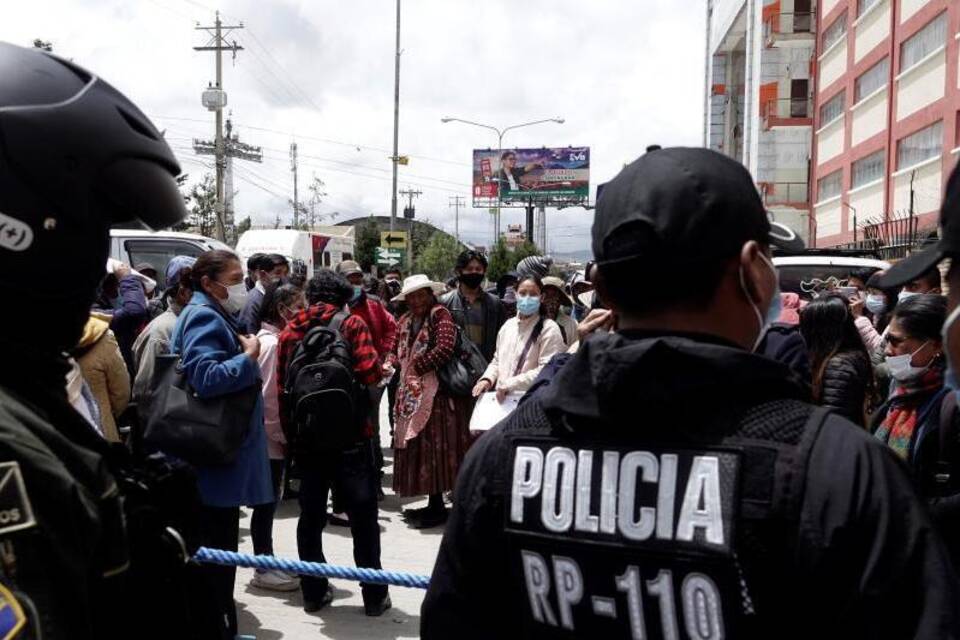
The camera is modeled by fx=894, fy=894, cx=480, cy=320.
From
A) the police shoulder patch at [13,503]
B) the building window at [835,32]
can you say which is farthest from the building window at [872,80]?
the police shoulder patch at [13,503]

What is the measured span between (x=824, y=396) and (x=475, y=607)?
132 inches

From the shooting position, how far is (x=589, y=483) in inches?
57.4

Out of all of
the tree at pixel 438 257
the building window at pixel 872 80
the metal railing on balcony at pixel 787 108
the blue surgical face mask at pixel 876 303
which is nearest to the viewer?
the blue surgical face mask at pixel 876 303

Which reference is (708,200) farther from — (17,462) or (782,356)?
(782,356)

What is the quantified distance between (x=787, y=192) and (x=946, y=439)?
41594mm

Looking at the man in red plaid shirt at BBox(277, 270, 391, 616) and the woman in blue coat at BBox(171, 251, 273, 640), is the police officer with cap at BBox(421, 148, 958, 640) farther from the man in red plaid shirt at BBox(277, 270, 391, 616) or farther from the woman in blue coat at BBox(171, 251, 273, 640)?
the man in red plaid shirt at BBox(277, 270, 391, 616)

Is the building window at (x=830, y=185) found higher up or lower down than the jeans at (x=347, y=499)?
higher up

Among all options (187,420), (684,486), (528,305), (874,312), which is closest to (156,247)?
(528,305)

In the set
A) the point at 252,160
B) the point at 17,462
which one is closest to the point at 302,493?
the point at 17,462

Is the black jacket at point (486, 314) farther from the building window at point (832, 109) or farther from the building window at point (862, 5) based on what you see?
the building window at point (832, 109)

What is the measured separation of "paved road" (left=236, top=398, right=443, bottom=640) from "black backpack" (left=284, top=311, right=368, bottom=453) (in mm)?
977

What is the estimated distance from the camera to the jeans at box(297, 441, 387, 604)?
4.81 metres

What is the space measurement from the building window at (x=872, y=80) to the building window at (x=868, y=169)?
2.28 meters

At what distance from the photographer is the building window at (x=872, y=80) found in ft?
98.5
